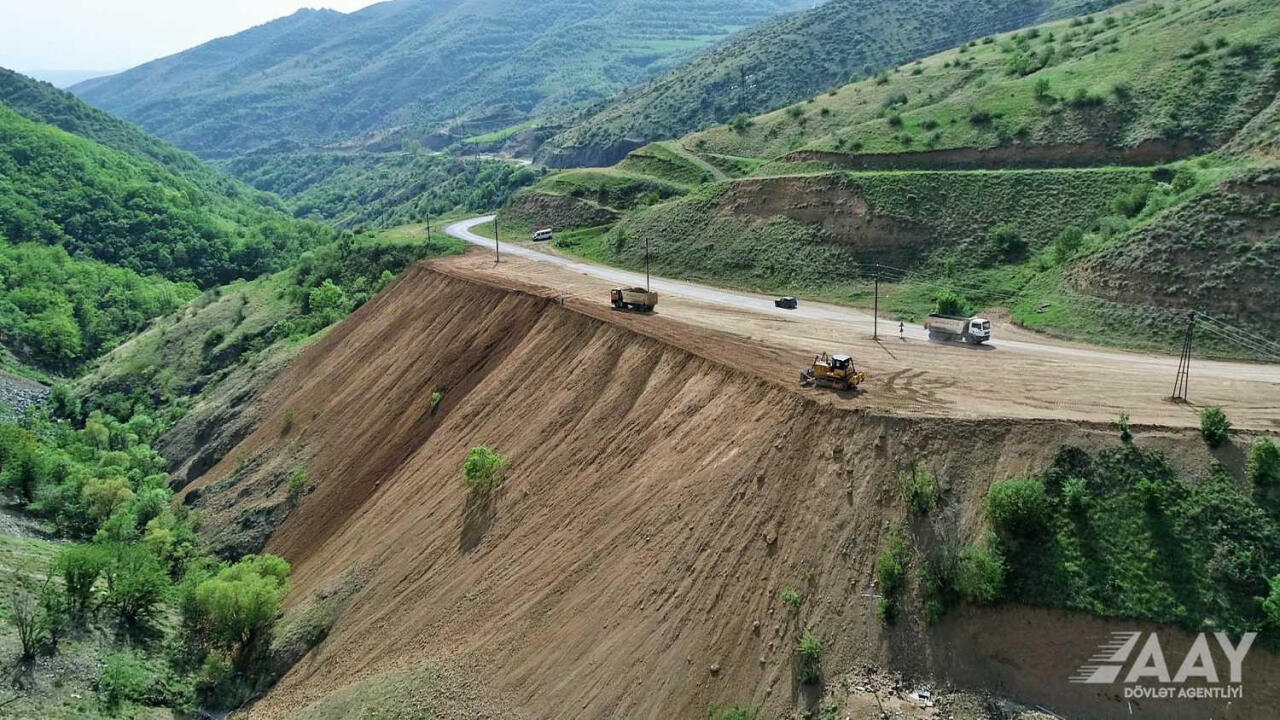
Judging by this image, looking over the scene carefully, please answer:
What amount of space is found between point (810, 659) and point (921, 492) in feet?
19.9

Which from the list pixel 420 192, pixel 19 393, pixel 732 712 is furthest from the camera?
pixel 420 192

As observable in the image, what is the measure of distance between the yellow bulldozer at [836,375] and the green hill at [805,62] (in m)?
98.0

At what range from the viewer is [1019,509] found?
74.8 ft

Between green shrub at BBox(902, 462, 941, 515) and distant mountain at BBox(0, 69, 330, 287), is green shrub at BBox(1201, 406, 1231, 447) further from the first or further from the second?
distant mountain at BBox(0, 69, 330, 287)

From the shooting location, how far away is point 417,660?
28.1 meters

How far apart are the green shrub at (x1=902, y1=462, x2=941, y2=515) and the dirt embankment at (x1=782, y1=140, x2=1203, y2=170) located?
3978 cm

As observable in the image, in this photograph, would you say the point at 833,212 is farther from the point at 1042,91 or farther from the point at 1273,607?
the point at 1273,607

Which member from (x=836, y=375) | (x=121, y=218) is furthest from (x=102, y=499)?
(x=121, y=218)

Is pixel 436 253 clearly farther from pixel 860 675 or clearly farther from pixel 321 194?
pixel 321 194

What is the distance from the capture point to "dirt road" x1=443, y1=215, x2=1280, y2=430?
2688 centimetres

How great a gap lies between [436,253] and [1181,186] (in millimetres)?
56273

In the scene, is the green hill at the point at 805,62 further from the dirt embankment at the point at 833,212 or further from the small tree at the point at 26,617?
the small tree at the point at 26,617

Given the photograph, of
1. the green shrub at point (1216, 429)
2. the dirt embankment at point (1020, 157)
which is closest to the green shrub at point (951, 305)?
the dirt embankment at point (1020, 157)

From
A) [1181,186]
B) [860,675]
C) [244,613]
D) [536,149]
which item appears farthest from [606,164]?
[860,675]
